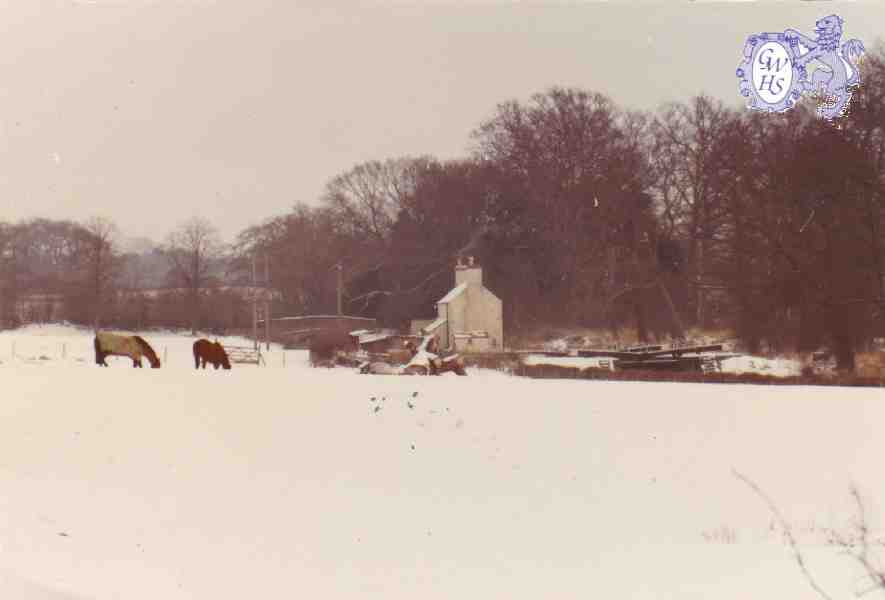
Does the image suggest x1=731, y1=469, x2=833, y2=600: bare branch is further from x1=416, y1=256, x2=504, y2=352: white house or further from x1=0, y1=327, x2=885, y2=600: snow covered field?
x1=416, y1=256, x2=504, y2=352: white house

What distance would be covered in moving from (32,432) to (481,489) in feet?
6.99

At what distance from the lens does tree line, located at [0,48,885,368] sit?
3.17 m

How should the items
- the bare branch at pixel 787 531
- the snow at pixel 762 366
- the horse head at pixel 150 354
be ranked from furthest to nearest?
the horse head at pixel 150 354 < the snow at pixel 762 366 < the bare branch at pixel 787 531

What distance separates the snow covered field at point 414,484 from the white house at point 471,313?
174 mm

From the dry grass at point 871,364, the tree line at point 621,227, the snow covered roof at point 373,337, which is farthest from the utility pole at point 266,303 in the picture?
the dry grass at point 871,364

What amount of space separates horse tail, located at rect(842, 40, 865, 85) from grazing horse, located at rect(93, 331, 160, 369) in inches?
139

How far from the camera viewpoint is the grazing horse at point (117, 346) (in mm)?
3629

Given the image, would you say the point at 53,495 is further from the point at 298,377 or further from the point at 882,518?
the point at 882,518

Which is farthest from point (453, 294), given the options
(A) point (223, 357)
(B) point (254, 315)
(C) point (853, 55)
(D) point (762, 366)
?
(C) point (853, 55)

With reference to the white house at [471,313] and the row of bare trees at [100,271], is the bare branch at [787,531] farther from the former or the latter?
the row of bare trees at [100,271]

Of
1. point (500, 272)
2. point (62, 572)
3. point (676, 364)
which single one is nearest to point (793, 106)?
point (676, 364)

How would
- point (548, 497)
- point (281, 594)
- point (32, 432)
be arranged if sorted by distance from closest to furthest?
point (281, 594) → point (548, 497) → point (32, 432)

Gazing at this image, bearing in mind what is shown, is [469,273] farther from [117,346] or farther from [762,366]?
[117,346]

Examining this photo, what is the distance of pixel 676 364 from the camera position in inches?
133
